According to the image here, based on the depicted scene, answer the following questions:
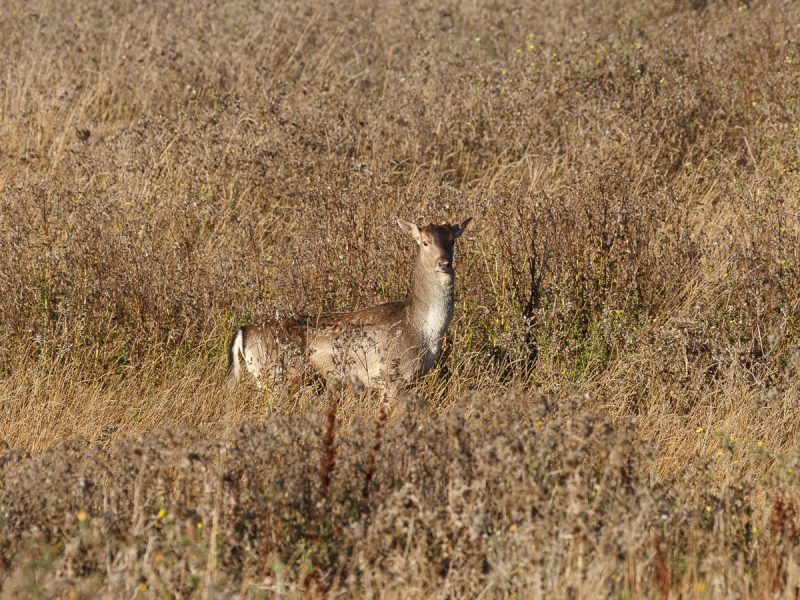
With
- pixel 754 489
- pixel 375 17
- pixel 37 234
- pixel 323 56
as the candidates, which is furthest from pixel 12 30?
pixel 754 489

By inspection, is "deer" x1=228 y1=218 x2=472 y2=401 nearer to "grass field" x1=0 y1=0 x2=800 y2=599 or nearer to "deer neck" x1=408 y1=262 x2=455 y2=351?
"deer neck" x1=408 y1=262 x2=455 y2=351

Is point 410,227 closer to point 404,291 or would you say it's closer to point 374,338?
point 374,338

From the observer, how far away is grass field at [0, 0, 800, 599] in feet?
14.2

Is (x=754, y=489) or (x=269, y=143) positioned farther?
(x=269, y=143)

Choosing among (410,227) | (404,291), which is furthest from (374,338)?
(404,291)

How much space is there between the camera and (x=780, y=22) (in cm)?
1260

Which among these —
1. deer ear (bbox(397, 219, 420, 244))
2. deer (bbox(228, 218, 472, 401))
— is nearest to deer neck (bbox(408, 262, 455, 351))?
deer (bbox(228, 218, 472, 401))

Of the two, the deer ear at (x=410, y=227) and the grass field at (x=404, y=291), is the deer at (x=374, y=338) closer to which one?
the deer ear at (x=410, y=227)

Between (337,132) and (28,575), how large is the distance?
22.5 ft

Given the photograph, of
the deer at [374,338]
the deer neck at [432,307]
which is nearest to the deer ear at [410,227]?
the deer at [374,338]

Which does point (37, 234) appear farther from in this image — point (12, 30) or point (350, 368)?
point (12, 30)

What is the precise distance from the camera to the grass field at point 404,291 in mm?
4332

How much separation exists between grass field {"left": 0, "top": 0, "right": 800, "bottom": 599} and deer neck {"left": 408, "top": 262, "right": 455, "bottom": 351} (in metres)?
0.35

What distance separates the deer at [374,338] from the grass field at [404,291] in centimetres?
20
